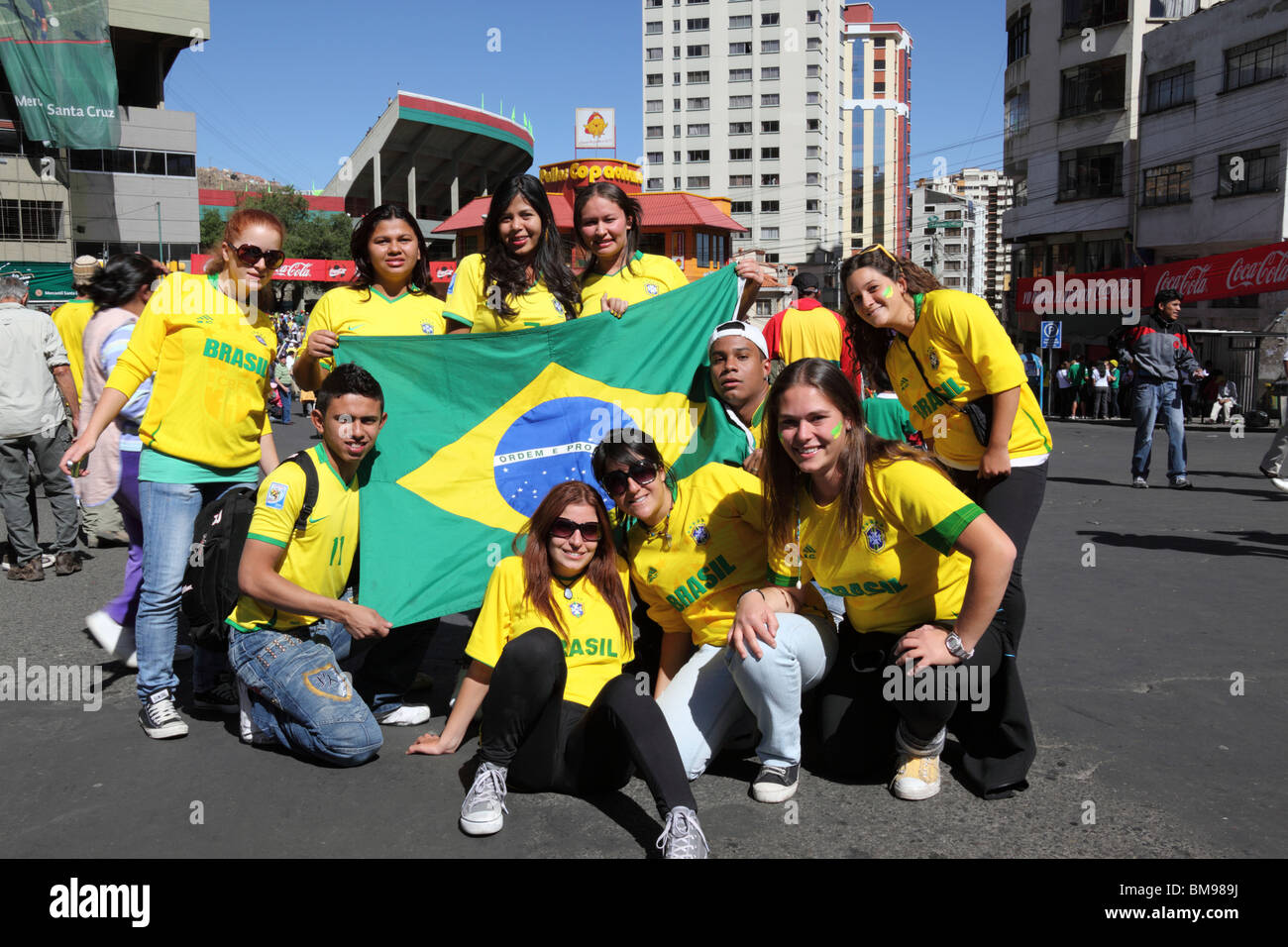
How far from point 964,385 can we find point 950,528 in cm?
109

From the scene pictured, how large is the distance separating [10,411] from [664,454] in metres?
5.50

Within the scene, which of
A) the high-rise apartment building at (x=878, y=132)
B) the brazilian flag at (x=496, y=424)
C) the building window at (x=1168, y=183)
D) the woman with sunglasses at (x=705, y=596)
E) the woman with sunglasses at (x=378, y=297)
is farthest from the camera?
the high-rise apartment building at (x=878, y=132)

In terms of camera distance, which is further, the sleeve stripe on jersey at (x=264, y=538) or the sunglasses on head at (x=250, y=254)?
the sunglasses on head at (x=250, y=254)

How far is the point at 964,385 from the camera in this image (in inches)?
165

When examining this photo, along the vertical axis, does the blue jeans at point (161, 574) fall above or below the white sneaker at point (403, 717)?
above

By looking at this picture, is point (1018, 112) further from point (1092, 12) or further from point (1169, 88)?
point (1169, 88)

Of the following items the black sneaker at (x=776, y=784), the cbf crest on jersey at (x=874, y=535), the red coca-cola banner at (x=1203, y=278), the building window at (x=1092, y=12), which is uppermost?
the building window at (x=1092, y=12)

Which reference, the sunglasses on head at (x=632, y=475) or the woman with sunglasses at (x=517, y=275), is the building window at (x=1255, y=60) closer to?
the woman with sunglasses at (x=517, y=275)

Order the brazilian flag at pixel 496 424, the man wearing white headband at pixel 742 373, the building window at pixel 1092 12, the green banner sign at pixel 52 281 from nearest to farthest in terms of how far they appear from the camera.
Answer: the man wearing white headband at pixel 742 373, the brazilian flag at pixel 496 424, the green banner sign at pixel 52 281, the building window at pixel 1092 12

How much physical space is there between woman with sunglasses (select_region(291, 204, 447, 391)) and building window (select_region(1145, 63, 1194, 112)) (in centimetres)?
3611

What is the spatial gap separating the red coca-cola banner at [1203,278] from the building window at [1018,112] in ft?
38.0

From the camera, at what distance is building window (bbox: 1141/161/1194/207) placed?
3366cm

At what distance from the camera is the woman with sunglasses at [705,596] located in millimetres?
3637

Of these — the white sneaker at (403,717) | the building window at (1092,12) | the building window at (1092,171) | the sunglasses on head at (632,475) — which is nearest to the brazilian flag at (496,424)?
the white sneaker at (403,717)
